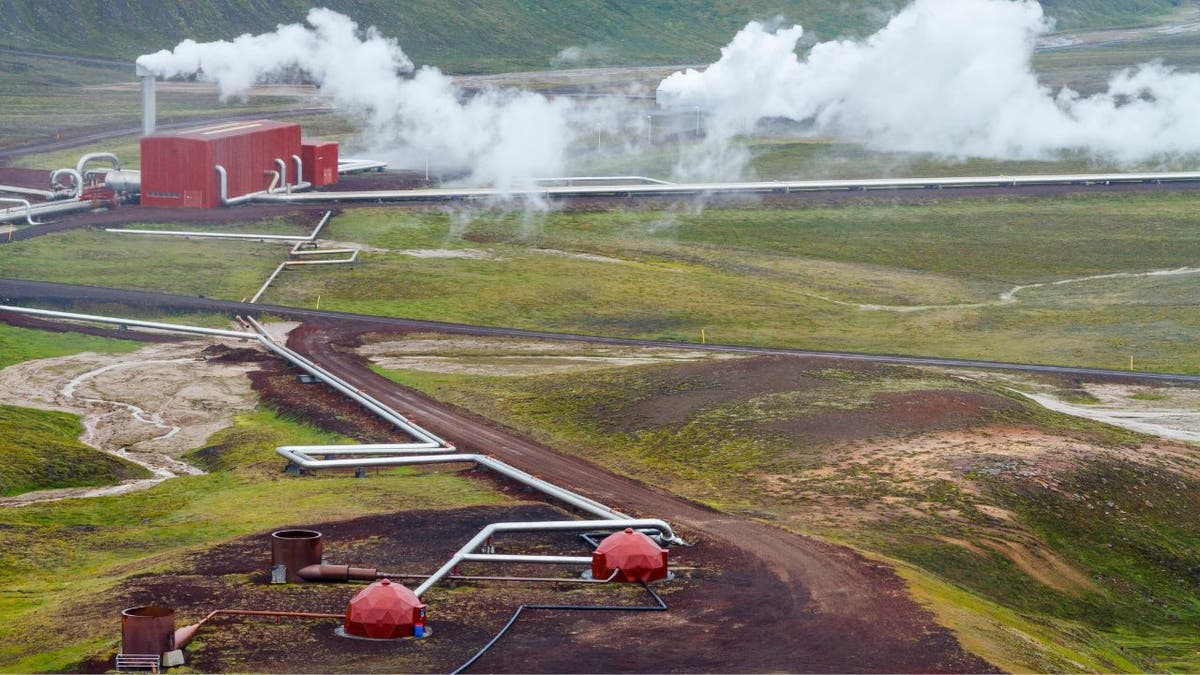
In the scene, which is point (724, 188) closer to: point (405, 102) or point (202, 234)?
point (405, 102)

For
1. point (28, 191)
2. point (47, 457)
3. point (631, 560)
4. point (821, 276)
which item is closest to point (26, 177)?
point (28, 191)

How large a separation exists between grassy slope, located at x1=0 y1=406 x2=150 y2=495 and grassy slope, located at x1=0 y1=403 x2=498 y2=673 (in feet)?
10.3

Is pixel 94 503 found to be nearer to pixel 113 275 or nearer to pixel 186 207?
pixel 113 275

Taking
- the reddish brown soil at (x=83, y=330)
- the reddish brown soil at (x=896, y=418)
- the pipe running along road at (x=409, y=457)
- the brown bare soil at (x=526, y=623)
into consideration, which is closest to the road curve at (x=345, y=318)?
the reddish brown soil at (x=83, y=330)

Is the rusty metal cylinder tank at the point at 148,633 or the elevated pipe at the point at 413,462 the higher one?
the rusty metal cylinder tank at the point at 148,633

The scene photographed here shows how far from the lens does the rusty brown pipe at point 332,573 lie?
149 feet

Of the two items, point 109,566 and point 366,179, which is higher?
point 366,179

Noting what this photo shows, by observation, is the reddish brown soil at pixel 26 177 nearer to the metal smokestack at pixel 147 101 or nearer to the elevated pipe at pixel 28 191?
the elevated pipe at pixel 28 191

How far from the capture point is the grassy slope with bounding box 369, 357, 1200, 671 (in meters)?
49.3

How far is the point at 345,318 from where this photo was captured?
10206cm

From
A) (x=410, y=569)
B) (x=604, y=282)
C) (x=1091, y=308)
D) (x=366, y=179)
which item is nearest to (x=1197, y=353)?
(x=1091, y=308)

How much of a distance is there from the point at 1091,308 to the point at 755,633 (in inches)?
3241

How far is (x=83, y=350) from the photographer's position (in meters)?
88.8

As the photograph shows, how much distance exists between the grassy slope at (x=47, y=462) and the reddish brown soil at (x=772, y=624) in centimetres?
2162
